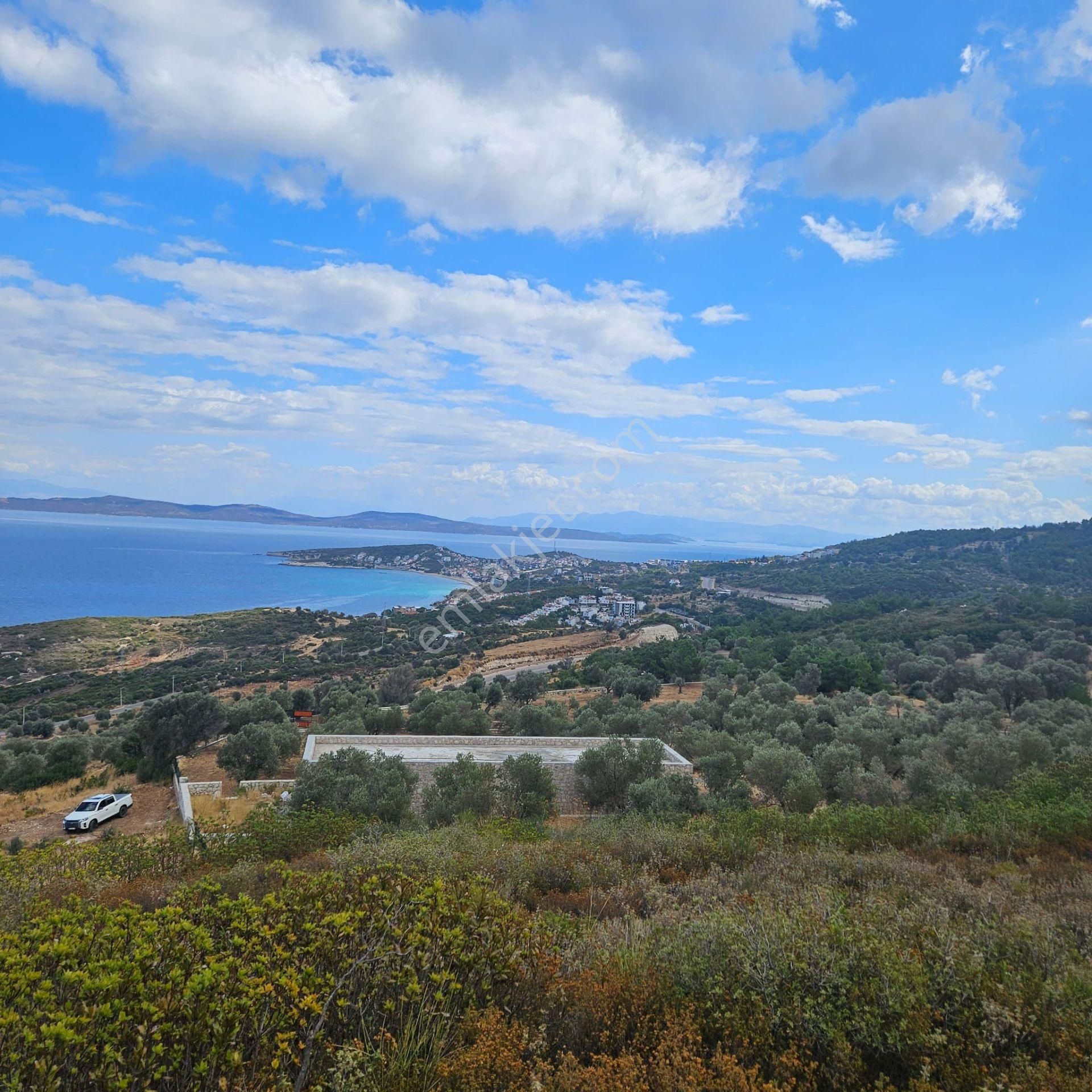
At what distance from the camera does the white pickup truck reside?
480 inches

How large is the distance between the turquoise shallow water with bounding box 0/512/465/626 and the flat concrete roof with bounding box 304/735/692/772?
67371 millimetres

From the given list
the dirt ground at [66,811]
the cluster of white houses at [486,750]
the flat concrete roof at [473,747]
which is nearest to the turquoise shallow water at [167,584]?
the dirt ground at [66,811]

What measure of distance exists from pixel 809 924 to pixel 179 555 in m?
176

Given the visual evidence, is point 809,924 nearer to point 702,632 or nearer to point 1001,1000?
point 1001,1000

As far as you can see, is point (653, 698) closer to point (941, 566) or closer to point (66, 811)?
point (66, 811)

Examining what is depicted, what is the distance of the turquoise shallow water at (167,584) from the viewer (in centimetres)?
8175

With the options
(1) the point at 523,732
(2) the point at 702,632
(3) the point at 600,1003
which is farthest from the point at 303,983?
(2) the point at 702,632

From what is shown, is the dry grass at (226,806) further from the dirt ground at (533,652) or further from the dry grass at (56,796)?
the dirt ground at (533,652)

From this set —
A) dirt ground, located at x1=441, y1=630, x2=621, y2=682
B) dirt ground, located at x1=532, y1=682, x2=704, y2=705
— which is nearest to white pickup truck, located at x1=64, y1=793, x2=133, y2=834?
dirt ground, located at x1=532, y1=682, x2=704, y2=705

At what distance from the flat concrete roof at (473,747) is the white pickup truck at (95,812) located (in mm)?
3879

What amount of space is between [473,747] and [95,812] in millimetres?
8435

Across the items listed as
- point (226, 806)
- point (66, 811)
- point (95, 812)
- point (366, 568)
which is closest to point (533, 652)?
point (226, 806)

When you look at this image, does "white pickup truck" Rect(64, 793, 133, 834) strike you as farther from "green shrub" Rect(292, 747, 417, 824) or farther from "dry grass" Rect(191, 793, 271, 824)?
"green shrub" Rect(292, 747, 417, 824)

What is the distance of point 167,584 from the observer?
105 m
